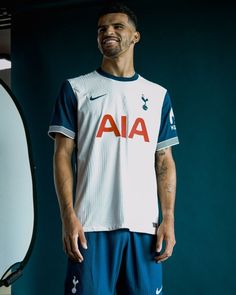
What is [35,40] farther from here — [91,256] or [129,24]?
[91,256]

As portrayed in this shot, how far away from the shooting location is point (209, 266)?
83.5 inches

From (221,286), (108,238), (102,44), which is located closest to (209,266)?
(221,286)

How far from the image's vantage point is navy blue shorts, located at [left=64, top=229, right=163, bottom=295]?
1.23m

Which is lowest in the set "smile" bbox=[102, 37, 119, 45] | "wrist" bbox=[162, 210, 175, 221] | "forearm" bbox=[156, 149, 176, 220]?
"wrist" bbox=[162, 210, 175, 221]

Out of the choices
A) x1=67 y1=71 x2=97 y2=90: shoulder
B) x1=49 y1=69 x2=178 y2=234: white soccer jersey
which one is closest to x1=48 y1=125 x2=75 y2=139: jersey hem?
x1=49 y1=69 x2=178 y2=234: white soccer jersey

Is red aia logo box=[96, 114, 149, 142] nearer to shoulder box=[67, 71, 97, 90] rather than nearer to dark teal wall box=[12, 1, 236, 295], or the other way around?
shoulder box=[67, 71, 97, 90]

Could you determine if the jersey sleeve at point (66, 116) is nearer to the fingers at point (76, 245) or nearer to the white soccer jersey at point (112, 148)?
the white soccer jersey at point (112, 148)

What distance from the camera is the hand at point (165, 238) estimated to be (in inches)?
52.2

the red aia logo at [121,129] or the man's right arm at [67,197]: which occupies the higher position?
the red aia logo at [121,129]

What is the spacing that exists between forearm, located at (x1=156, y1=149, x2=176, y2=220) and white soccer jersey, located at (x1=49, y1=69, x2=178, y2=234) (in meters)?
0.05

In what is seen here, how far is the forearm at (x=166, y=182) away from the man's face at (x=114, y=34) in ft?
1.19

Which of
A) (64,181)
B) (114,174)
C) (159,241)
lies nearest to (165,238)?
(159,241)

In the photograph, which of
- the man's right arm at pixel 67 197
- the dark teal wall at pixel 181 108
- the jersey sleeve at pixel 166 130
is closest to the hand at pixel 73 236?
the man's right arm at pixel 67 197

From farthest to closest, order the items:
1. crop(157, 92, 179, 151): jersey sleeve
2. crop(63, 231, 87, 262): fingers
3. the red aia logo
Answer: crop(157, 92, 179, 151): jersey sleeve
the red aia logo
crop(63, 231, 87, 262): fingers
